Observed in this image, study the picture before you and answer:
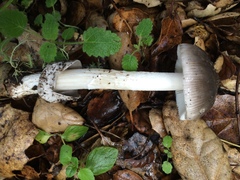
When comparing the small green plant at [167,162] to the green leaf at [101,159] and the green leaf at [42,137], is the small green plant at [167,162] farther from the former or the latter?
the green leaf at [42,137]

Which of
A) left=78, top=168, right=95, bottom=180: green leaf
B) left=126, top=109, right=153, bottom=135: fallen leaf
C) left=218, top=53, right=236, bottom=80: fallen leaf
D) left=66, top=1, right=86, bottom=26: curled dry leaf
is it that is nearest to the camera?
left=78, top=168, right=95, bottom=180: green leaf

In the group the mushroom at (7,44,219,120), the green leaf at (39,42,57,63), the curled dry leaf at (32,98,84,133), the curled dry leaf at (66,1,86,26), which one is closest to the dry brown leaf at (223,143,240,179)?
the mushroom at (7,44,219,120)

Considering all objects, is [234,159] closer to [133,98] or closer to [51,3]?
[133,98]

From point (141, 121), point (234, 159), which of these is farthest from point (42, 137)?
point (234, 159)

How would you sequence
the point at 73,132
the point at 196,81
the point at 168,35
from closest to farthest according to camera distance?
the point at 196,81
the point at 73,132
the point at 168,35

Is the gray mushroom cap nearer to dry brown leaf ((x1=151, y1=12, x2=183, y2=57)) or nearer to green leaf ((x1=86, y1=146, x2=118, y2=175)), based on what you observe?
dry brown leaf ((x1=151, y1=12, x2=183, y2=57))
